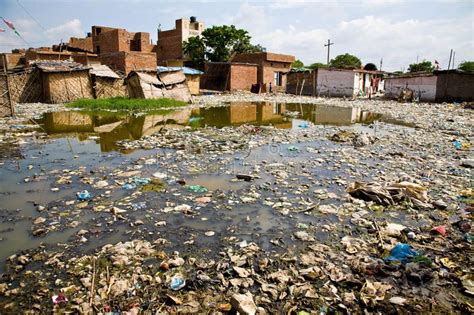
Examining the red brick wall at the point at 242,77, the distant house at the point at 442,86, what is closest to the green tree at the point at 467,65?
the distant house at the point at 442,86

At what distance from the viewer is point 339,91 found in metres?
26.3

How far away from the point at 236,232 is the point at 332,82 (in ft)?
84.2

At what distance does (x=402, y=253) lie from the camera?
9.06 feet

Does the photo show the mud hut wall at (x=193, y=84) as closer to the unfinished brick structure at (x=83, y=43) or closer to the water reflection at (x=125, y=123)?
the water reflection at (x=125, y=123)

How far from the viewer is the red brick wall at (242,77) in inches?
998

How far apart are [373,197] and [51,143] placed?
6753 millimetres

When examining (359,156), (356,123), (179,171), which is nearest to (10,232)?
(179,171)

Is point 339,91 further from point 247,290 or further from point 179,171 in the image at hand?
point 247,290

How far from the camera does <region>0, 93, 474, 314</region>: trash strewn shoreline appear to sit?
2.25 m

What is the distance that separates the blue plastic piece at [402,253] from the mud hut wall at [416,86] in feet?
72.5

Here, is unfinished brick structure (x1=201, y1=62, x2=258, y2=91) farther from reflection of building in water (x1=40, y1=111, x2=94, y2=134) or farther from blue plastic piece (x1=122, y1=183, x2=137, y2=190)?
blue plastic piece (x1=122, y1=183, x2=137, y2=190)

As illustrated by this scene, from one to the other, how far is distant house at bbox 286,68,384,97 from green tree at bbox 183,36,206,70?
29.4 feet

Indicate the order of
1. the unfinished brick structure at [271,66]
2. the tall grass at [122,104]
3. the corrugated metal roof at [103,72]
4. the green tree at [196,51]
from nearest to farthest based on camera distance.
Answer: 1. the tall grass at [122,104]
2. the corrugated metal roof at [103,72]
3. the unfinished brick structure at [271,66]
4. the green tree at [196,51]

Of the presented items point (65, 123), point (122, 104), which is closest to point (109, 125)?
point (65, 123)
